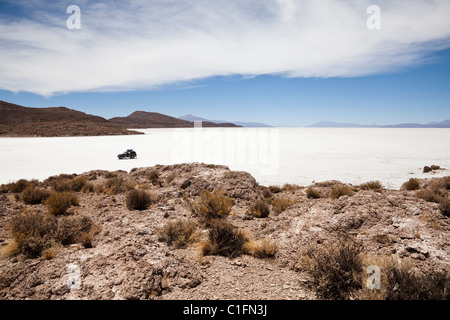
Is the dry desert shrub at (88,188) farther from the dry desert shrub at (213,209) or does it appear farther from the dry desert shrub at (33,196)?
the dry desert shrub at (213,209)

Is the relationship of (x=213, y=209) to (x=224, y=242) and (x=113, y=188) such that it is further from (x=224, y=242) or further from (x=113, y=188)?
(x=113, y=188)

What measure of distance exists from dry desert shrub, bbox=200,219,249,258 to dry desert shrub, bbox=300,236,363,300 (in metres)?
1.44

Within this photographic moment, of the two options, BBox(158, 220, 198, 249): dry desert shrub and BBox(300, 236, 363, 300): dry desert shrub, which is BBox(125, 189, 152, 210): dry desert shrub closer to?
BBox(158, 220, 198, 249): dry desert shrub

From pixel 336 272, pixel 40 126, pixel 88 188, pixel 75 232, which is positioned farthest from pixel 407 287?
pixel 40 126

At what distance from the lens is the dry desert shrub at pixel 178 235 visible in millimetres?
5061

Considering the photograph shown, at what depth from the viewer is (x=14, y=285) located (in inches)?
147

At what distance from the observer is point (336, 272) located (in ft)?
11.6

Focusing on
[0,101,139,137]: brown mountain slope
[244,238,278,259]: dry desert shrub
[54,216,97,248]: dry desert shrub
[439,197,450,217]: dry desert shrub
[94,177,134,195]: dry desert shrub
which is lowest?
[244,238,278,259]: dry desert shrub

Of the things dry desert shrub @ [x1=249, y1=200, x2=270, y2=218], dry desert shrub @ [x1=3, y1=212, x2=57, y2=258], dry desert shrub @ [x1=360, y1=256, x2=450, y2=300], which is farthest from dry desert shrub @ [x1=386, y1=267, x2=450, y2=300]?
dry desert shrub @ [x1=3, y1=212, x2=57, y2=258]

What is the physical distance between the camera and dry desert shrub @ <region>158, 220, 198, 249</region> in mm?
5061

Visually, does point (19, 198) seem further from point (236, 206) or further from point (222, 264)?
point (222, 264)

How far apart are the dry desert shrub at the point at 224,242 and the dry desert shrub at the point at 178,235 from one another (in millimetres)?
398
